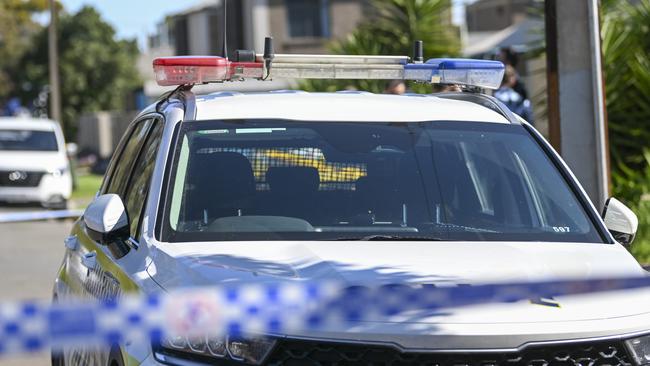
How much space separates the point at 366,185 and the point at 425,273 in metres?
1.18

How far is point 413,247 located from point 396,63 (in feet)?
5.36

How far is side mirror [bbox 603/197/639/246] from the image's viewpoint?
491cm

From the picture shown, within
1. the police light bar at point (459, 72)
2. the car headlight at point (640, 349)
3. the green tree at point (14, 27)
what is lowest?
the car headlight at point (640, 349)

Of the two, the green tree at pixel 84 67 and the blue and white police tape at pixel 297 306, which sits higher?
the green tree at pixel 84 67

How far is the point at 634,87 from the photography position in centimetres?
1159

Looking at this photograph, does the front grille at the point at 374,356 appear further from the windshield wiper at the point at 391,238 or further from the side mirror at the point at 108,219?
the side mirror at the point at 108,219

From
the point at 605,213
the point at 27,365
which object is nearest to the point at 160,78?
the point at 605,213

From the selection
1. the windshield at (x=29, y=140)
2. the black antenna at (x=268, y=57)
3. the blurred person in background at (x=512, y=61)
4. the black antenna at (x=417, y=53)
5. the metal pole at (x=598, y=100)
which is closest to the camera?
the black antenna at (x=268, y=57)

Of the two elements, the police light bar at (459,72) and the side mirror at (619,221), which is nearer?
the side mirror at (619,221)

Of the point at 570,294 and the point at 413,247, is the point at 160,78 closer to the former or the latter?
the point at 413,247

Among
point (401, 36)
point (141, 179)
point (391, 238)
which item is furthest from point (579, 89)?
point (401, 36)

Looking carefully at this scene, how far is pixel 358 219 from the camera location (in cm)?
479

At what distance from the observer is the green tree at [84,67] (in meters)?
58.6

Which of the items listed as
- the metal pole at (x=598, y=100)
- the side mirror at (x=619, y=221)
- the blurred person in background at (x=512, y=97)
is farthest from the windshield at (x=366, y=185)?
the blurred person in background at (x=512, y=97)
